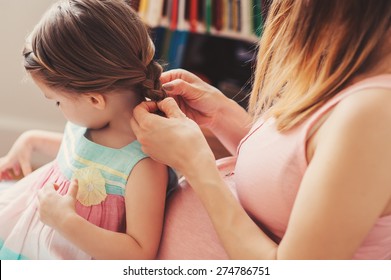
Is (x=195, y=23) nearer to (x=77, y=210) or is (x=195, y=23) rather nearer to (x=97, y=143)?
(x=97, y=143)

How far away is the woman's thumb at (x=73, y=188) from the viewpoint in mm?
937

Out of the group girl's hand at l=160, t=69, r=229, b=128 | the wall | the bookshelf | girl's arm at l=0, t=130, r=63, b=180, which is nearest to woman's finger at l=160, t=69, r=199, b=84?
girl's hand at l=160, t=69, r=229, b=128

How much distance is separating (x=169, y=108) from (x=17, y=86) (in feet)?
4.84

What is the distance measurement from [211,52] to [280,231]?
187 cm

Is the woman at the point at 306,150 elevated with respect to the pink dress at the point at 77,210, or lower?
elevated

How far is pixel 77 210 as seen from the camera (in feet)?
3.16

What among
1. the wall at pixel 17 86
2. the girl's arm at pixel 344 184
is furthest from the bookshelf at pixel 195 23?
the girl's arm at pixel 344 184

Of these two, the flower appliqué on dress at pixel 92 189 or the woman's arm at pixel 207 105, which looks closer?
the flower appliqué on dress at pixel 92 189

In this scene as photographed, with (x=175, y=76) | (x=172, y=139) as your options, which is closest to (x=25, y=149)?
(x=175, y=76)

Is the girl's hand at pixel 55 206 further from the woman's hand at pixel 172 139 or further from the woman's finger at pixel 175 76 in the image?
the woman's finger at pixel 175 76

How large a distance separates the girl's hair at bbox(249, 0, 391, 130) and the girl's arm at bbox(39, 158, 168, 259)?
10.7 inches

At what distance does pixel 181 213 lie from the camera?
3.05 feet

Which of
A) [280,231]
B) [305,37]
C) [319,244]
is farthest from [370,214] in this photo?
[305,37]

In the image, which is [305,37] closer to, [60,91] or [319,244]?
[319,244]
